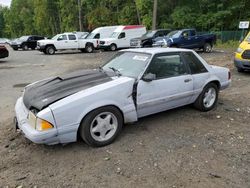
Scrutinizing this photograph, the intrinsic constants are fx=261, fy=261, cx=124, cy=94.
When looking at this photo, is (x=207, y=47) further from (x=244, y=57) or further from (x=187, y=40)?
(x=244, y=57)

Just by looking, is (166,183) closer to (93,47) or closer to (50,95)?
(50,95)

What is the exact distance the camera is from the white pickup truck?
2176 centimetres

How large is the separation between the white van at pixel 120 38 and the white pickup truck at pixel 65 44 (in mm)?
1089

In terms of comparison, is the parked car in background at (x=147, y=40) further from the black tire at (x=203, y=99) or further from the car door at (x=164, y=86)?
the car door at (x=164, y=86)

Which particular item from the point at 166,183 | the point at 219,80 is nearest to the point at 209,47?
the point at 219,80

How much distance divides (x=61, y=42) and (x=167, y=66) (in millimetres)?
18879

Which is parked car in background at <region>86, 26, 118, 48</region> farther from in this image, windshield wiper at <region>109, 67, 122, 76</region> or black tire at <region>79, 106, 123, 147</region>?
black tire at <region>79, 106, 123, 147</region>

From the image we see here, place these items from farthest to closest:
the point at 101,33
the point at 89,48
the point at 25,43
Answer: the point at 25,43
the point at 101,33
the point at 89,48

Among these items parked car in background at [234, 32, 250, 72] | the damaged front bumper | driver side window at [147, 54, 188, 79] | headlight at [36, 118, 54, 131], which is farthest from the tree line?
headlight at [36, 118, 54, 131]

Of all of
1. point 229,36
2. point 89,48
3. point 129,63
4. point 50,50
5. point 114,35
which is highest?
point 129,63

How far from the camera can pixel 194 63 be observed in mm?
5305

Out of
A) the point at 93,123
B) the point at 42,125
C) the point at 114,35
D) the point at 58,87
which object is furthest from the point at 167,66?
the point at 114,35

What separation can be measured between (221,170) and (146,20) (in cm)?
3372

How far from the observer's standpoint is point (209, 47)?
19672mm
